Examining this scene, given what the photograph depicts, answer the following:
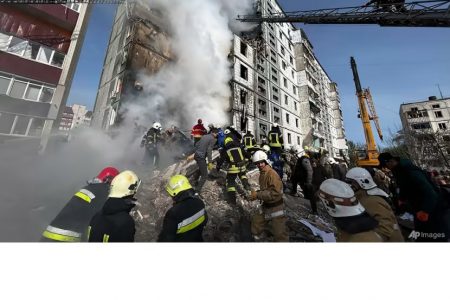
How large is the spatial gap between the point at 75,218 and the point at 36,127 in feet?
32.4

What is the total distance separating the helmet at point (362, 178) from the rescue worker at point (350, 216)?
0.59 metres

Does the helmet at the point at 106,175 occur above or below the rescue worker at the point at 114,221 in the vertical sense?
above

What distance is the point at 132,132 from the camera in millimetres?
9805

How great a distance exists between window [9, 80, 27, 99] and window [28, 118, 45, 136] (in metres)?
1.21

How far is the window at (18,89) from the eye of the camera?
27.8 ft

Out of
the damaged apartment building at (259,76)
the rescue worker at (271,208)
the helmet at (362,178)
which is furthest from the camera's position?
the damaged apartment building at (259,76)

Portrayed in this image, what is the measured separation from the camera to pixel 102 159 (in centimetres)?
700

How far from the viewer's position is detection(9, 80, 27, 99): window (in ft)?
27.8

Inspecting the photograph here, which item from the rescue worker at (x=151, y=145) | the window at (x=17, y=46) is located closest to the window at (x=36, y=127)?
the window at (x=17, y=46)

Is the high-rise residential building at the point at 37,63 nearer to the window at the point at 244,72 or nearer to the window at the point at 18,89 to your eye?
the window at the point at 18,89

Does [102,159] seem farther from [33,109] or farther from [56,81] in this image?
[56,81]

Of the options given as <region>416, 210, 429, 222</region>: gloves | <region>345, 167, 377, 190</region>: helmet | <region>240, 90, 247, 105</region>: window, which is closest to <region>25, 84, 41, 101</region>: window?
<region>240, 90, 247, 105</region>: window
